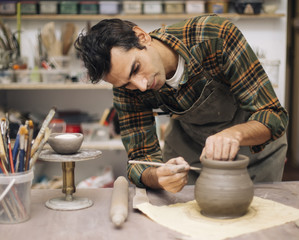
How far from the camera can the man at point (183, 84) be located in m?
1.45

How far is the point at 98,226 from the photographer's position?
46.4 inches

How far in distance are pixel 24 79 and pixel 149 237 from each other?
2358 millimetres

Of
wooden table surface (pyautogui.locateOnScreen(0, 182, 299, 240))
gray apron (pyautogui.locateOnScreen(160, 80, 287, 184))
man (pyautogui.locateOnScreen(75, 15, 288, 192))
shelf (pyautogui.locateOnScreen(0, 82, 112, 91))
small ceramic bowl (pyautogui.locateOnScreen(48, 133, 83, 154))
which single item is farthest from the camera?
shelf (pyautogui.locateOnScreen(0, 82, 112, 91))

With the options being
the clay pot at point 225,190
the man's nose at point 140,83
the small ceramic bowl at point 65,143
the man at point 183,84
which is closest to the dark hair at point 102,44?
the man at point 183,84

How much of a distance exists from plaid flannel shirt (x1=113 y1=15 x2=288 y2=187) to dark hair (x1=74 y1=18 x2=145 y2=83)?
168 mm

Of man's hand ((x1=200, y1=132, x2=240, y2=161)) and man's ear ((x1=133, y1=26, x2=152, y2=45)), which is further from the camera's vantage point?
man's ear ((x1=133, y1=26, x2=152, y2=45))

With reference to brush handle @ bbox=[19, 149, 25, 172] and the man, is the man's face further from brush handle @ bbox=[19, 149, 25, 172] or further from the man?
brush handle @ bbox=[19, 149, 25, 172]

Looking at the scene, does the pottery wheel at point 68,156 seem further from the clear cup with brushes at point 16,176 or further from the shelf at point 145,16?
the shelf at point 145,16

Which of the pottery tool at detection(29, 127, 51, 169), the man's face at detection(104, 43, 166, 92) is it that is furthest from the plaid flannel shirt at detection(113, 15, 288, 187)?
the pottery tool at detection(29, 127, 51, 169)

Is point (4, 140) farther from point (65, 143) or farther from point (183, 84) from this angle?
point (183, 84)

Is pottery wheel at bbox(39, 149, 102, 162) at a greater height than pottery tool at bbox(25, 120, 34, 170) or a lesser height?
lesser

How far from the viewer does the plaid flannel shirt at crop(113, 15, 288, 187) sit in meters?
1.52

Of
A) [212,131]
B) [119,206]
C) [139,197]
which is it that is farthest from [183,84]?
[119,206]

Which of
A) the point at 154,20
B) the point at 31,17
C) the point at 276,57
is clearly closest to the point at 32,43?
the point at 31,17
